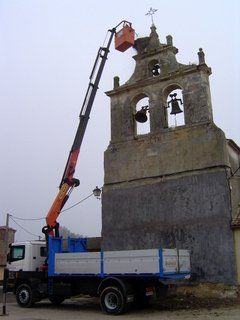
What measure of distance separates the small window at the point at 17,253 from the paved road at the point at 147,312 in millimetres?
1972

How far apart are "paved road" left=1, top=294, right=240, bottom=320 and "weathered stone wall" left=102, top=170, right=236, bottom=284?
172 cm

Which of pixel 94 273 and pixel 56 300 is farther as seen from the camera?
pixel 56 300

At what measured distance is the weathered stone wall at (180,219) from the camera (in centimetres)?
1641

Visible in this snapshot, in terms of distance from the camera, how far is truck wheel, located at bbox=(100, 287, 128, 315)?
14.0 meters

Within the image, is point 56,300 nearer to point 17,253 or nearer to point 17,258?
point 17,258

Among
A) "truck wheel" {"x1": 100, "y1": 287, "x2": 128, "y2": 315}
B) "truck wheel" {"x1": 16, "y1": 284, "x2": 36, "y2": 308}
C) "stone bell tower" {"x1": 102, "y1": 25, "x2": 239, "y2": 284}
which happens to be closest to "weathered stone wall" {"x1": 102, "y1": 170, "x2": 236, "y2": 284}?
"stone bell tower" {"x1": 102, "y1": 25, "x2": 239, "y2": 284}

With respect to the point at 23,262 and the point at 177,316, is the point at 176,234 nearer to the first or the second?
the point at 177,316

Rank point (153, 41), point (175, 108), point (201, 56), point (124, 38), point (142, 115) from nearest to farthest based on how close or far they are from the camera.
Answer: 1. point (201, 56)
2. point (175, 108)
3. point (142, 115)
4. point (124, 38)
5. point (153, 41)

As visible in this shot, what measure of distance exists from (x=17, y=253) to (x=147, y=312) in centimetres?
654

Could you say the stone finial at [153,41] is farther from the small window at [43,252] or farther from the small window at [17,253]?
the small window at [17,253]

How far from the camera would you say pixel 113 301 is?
14.4m

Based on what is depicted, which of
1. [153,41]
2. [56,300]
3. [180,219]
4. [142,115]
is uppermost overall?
[153,41]

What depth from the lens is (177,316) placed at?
1311 cm

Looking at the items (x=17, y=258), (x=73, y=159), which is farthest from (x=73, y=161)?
(x=17, y=258)
